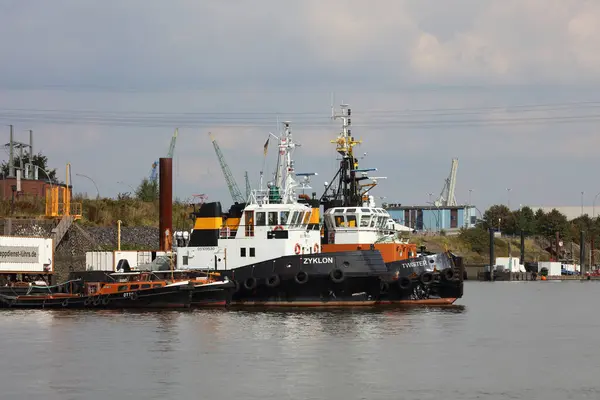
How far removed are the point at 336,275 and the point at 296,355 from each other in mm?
19131

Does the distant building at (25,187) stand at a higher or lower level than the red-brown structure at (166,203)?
higher

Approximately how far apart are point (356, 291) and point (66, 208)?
37922 millimetres

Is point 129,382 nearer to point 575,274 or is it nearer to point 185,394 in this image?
point 185,394

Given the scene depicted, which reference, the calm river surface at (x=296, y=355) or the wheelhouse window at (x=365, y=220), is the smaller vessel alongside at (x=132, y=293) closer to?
the calm river surface at (x=296, y=355)

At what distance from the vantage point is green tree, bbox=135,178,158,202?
116619 mm

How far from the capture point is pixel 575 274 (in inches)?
6265

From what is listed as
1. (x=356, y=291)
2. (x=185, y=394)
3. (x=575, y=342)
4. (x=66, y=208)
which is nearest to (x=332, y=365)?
(x=185, y=394)

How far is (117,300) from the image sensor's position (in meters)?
61.1

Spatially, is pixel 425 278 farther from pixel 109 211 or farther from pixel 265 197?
pixel 109 211

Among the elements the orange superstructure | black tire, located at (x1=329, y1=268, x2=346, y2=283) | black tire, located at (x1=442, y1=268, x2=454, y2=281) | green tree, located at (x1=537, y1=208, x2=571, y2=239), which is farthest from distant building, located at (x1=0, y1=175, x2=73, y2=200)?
green tree, located at (x1=537, y1=208, x2=571, y2=239)

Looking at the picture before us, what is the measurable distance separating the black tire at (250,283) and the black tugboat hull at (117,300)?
125 inches

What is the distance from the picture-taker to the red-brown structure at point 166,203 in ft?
243

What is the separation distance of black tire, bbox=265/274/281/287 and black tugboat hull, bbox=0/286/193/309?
424 cm

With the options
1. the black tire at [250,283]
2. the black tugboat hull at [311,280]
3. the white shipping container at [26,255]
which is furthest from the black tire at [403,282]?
the white shipping container at [26,255]
